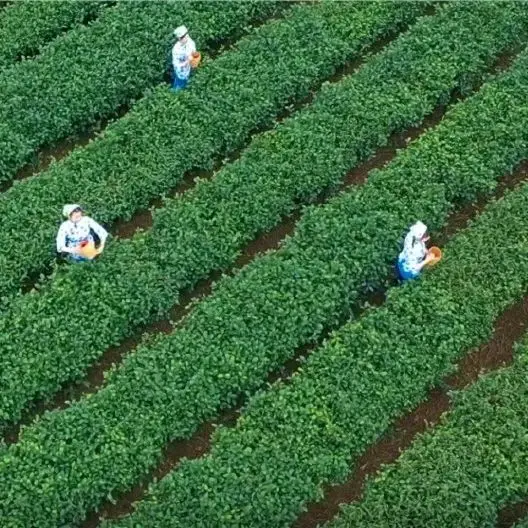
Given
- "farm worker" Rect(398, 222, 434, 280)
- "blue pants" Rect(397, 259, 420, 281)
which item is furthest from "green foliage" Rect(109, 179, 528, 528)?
"farm worker" Rect(398, 222, 434, 280)

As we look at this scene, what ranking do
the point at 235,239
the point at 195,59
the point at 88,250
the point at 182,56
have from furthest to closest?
1. the point at 195,59
2. the point at 182,56
3. the point at 235,239
4. the point at 88,250

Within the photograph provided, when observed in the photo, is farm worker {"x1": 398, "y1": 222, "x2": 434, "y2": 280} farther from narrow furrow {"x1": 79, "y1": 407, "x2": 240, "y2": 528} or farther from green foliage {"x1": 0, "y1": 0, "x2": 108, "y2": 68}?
green foliage {"x1": 0, "y1": 0, "x2": 108, "y2": 68}

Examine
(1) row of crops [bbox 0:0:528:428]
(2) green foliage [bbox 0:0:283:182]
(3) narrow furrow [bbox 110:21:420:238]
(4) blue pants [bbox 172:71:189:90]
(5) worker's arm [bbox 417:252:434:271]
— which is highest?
(2) green foliage [bbox 0:0:283:182]

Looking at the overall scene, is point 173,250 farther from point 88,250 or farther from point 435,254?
point 435,254

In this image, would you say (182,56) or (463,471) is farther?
(182,56)

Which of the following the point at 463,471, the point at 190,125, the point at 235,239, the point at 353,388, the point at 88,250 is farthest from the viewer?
the point at 190,125

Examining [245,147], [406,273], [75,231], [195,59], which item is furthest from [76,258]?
[406,273]

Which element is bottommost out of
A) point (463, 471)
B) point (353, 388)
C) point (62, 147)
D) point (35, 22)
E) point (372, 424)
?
point (463, 471)

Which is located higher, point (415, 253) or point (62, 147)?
point (62, 147)
